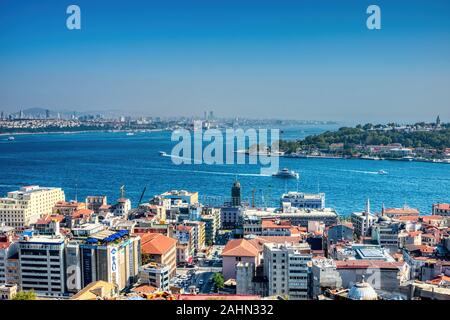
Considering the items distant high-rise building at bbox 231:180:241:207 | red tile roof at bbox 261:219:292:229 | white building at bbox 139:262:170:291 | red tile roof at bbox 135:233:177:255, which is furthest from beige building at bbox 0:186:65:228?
white building at bbox 139:262:170:291

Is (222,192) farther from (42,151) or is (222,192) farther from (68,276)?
(42,151)

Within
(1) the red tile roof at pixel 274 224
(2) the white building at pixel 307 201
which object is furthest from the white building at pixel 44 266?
(2) the white building at pixel 307 201

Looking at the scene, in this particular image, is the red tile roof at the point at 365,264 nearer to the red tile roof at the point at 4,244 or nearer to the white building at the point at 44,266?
the white building at the point at 44,266

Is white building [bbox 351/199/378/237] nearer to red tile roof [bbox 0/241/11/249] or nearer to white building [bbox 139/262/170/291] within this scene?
white building [bbox 139/262/170/291]

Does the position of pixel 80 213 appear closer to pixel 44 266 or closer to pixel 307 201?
pixel 44 266

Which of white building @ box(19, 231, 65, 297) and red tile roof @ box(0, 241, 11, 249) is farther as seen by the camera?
red tile roof @ box(0, 241, 11, 249)

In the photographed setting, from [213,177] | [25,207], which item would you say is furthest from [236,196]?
[213,177]
